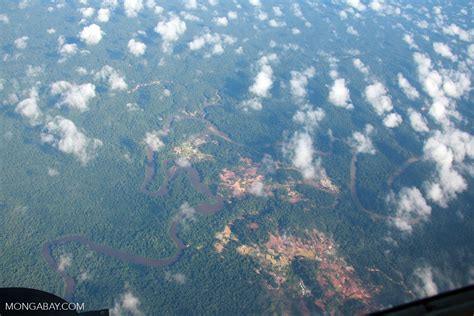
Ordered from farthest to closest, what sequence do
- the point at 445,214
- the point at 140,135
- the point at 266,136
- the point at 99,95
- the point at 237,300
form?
the point at 99,95 → the point at 266,136 → the point at 140,135 → the point at 445,214 → the point at 237,300

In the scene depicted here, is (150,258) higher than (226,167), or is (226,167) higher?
(150,258)

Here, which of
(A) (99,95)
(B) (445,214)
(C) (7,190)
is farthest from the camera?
(A) (99,95)

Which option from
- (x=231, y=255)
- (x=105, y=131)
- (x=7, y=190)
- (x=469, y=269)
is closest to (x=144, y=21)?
(x=105, y=131)

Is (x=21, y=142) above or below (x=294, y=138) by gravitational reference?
below

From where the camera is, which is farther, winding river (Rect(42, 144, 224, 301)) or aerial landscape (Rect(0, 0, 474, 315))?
aerial landscape (Rect(0, 0, 474, 315))

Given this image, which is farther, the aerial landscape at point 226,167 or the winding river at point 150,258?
the aerial landscape at point 226,167

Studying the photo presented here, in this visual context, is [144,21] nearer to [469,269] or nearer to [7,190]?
[7,190]

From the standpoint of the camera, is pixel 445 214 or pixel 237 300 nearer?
pixel 237 300

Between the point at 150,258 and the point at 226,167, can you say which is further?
the point at 226,167
